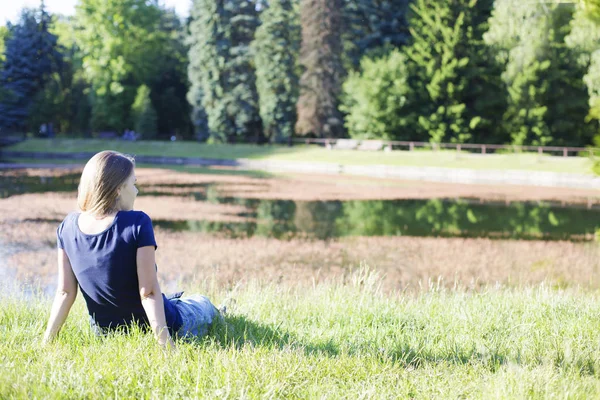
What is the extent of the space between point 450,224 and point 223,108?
3486cm

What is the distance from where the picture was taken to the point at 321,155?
41500 mm

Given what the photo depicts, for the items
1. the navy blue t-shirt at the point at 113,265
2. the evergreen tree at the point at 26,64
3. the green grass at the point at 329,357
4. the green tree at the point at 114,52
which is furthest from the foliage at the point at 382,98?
the navy blue t-shirt at the point at 113,265

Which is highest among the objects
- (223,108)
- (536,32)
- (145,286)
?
(536,32)

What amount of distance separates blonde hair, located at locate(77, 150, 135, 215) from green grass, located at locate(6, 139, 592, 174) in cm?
2896

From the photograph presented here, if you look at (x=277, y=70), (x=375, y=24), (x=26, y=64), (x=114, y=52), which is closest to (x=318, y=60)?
(x=277, y=70)

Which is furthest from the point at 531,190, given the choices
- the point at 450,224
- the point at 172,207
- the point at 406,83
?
the point at 406,83

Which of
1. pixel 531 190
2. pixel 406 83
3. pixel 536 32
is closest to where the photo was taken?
pixel 531 190

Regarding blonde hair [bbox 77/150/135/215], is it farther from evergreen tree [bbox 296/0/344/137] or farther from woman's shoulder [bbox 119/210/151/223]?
evergreen tree [bbox 296/0/344/137]

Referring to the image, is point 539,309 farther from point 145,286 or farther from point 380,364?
point 145,286

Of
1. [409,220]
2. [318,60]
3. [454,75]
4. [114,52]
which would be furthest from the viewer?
[114,52]

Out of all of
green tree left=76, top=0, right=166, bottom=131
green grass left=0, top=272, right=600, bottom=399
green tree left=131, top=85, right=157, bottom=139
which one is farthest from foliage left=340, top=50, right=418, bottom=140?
green grass left=0, top=272, right=600, bottom=399

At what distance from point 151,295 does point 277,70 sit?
46765 mm

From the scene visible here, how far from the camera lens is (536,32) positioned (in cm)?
3956

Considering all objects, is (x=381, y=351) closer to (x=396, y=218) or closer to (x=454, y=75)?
(x=396, y=218)
